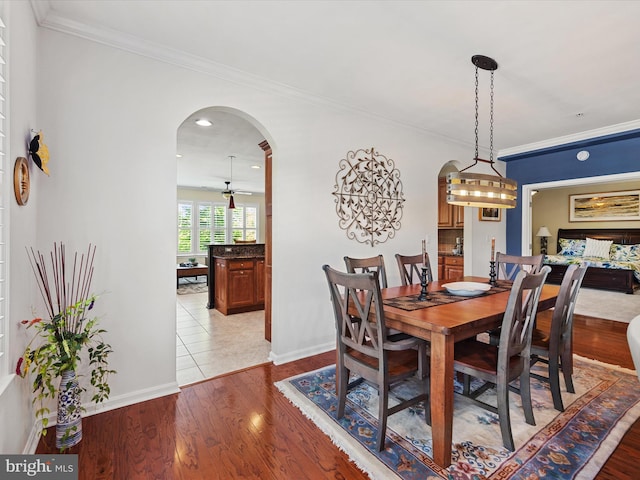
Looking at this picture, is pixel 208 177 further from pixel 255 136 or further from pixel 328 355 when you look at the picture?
pixel 328 355

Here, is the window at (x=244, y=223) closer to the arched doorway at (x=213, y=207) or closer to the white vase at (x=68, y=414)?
the arched doorway at (x=213, y=207)

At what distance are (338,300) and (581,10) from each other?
229 cm

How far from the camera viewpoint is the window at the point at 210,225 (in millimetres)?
9422

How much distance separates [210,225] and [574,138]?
8.81m

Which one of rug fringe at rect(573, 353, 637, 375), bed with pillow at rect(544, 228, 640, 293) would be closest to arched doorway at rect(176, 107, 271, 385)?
rug fringe at rect(573, 353, 637, 375)

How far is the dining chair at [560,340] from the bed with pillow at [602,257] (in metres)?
4.59

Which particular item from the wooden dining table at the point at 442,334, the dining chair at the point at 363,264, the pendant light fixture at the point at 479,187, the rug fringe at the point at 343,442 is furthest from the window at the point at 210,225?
the wooden dining table at the point at 442,334

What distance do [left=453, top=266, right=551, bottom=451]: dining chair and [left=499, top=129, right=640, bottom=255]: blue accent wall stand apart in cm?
359

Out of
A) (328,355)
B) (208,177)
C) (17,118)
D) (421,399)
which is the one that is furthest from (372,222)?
(208,177)

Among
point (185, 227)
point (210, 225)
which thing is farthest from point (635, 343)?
point (210, 225)

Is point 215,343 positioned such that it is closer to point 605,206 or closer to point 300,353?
point 300,353

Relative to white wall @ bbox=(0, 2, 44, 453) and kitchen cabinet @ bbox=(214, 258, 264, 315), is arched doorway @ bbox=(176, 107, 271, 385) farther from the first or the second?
white wall @ bbox=(0, 2, 44, 453)

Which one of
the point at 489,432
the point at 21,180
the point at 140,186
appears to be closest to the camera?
the point at 21,180

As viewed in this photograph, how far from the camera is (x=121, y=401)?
228 centimetres
